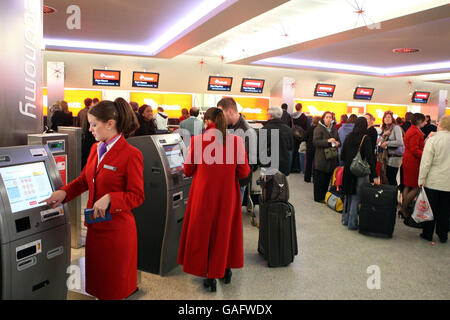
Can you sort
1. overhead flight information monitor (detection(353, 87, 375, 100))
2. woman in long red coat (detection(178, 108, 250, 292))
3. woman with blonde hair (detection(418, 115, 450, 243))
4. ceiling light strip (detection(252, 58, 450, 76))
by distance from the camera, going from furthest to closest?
overhead flight information monitor (detection(353, 87, 375, 100)) → ceiling light strip (detection(252, 58, 450, 76)) → woman with blonde hair (detection(418, 115, 450, 243)) → woman in long red coat (detection(178, 108, 250, 292))

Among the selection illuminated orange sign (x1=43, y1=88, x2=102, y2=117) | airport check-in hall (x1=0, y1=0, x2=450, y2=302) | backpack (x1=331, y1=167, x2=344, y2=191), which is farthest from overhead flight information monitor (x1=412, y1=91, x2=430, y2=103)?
illuminated orange sign (x1=43, y1=88, x2=102, y2=117)

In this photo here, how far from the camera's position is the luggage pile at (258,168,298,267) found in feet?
11.6

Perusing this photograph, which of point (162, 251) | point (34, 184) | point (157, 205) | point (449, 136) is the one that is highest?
point (449, 136)

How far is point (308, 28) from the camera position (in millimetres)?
6914

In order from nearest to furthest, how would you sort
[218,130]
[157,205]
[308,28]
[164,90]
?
1. [218,130]
2. [157,205]
3. [308,28]
4. [164,90]

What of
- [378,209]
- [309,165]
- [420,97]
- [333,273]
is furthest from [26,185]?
[420,97]

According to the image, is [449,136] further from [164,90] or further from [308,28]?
[164,90]

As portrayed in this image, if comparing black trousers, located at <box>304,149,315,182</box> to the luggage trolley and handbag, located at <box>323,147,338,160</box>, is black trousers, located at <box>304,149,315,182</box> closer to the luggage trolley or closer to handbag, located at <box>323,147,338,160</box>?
handbag, located at <box>323,147,338,160</box>

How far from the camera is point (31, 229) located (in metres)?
1.87

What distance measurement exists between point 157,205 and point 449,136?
3532 mm

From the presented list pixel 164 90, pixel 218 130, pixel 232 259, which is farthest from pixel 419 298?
pixel 164 90

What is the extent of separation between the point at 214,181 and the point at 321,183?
12.6 feet

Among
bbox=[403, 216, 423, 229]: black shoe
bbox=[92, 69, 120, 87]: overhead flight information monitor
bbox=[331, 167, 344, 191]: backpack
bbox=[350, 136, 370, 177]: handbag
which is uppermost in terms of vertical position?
bbox=[92, 69, 120, 87]: overhead flight information monitor

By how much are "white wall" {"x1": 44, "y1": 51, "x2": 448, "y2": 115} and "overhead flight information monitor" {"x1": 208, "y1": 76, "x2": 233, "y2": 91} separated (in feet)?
0.78
